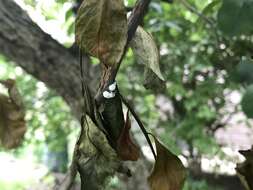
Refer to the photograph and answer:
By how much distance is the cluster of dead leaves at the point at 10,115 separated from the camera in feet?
2.27

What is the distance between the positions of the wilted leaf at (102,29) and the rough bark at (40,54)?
827 mm

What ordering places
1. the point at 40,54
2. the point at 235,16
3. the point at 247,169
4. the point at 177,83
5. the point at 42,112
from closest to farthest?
the point at 235,16 < the point at 247,169 < the point at 40,54 < the point at 177,83 < the point at 42,112

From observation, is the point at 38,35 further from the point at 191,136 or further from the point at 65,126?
the point at 65,126

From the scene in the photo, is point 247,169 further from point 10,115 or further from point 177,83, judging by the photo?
point 177,83

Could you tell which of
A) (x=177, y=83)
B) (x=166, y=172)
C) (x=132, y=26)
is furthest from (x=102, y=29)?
(x=177, y=83)

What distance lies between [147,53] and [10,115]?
0.33 metres

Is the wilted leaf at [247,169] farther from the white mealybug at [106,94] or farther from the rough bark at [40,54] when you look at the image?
the rough bark at [40,54]

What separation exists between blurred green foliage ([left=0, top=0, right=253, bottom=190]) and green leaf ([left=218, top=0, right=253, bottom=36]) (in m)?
0.30

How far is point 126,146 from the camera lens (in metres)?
0.45

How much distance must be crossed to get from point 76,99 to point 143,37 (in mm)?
979

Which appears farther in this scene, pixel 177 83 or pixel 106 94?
pixel 177 83

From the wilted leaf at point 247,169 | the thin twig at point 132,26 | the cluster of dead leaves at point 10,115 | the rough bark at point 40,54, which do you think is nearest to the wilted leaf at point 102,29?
the thin twig at point 132,26

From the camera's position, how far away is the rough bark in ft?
3.91

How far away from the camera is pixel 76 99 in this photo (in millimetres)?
1401
